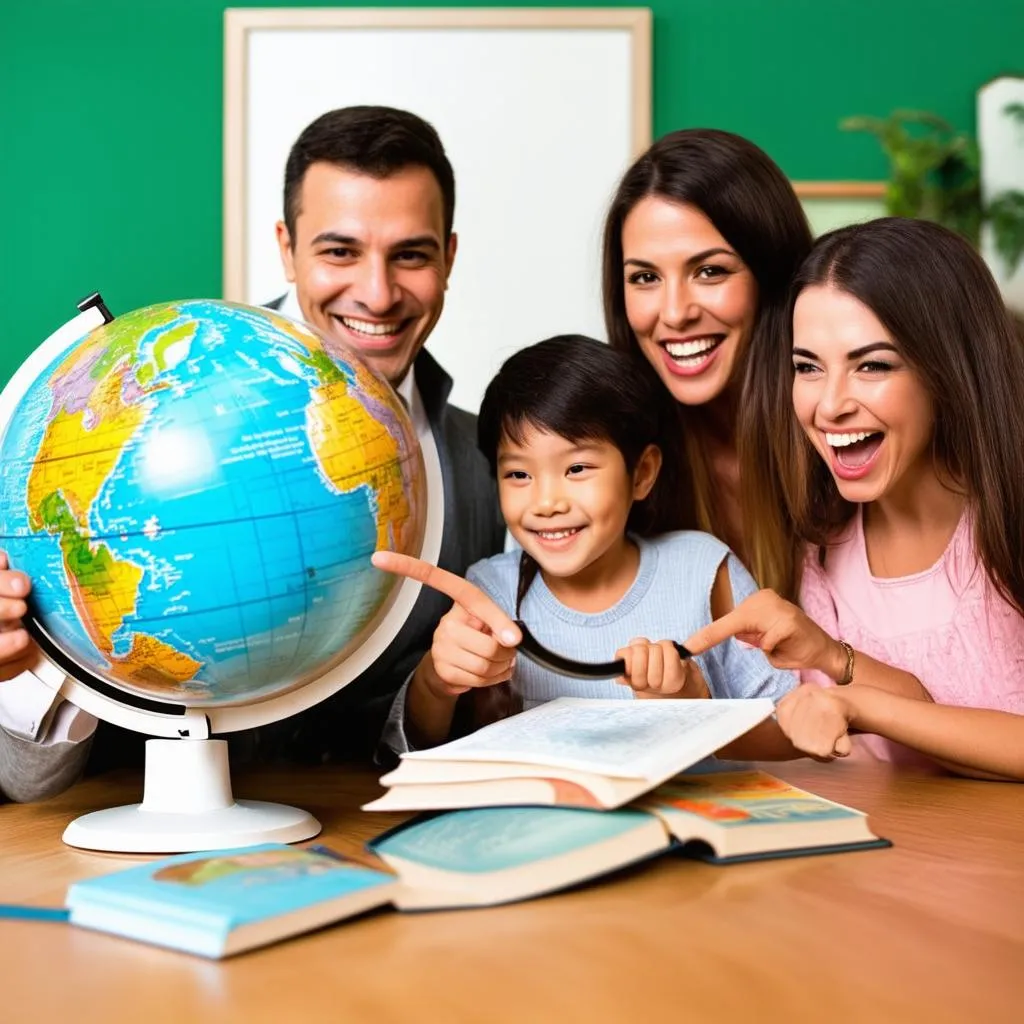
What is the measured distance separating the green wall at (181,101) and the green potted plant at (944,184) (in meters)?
0.20

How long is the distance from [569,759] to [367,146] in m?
1.35

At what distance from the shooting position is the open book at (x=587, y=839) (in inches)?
39.1

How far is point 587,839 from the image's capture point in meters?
1.04

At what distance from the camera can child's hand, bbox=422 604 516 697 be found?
54.3 inches

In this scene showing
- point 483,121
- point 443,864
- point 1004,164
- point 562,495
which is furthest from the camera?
point 483,121

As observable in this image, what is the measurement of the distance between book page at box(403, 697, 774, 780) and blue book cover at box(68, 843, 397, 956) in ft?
0.63

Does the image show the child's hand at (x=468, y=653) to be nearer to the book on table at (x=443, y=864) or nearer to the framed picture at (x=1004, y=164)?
the book on table at (x=443, y=864)

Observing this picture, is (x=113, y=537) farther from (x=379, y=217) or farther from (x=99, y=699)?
(x=379, y=217)

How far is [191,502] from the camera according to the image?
1.11 meters

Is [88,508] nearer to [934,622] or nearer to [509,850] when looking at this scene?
[509,850]

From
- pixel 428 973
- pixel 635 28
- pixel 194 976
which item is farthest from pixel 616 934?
pixel 635 28

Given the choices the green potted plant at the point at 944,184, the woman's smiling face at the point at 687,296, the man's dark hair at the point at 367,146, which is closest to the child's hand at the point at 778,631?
the woman's smiling face at the point at 687,296

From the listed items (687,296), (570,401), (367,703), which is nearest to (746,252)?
(687,296)

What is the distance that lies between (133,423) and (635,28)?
3507 mm
